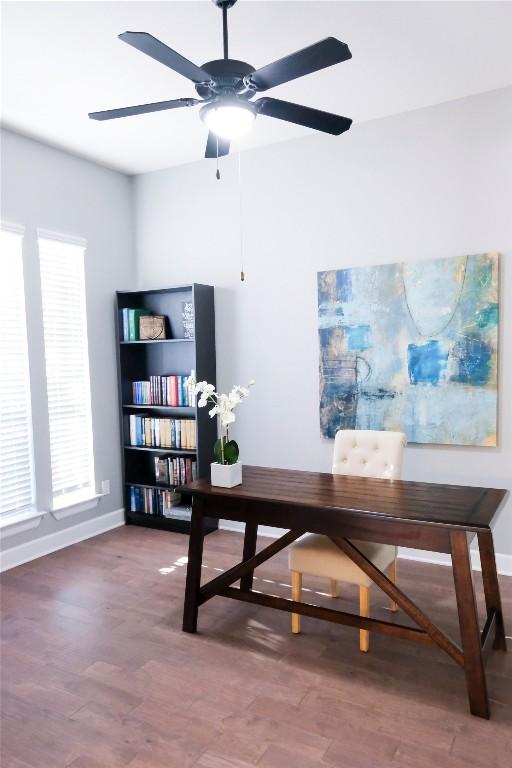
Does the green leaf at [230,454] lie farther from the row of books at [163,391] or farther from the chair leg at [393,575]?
the row of books at [163,391]

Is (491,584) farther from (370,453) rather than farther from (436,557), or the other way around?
(436,557)

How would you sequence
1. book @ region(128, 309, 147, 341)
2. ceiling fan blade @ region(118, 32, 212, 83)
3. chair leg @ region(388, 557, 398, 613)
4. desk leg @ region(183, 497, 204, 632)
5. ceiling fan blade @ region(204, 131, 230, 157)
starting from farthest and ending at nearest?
1. book @ region(128, 309, 147, 341)
2. chair leg @ region(388, 557, 398, 613)
3. desk leg @ region(183, 497, 204, 632)
4. ceiling fan blade @ region(204, 131, 230, 157)
5. ceiling fan blade @ region(118, 32, 212, 83)

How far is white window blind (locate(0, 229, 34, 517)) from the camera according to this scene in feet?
12.3

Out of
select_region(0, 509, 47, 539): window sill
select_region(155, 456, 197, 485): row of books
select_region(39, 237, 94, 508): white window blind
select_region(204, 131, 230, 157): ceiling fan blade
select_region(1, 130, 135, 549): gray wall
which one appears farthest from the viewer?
select_region(155, 456, 197, 485): row of books

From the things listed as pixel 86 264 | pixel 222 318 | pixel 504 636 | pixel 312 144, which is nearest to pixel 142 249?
pixel 86 264

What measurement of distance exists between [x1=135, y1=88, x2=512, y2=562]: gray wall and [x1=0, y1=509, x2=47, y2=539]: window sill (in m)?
1.60

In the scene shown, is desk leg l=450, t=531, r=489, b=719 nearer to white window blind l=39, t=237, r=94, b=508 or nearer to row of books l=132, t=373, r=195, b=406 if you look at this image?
row of books l=132, t=373, r=195, b=406

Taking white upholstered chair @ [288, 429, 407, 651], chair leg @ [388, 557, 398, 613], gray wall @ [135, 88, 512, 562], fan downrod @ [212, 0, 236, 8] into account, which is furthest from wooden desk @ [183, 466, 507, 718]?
fan downrod @ [212, 0, 236, 8]

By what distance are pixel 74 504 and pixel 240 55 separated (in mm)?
3238

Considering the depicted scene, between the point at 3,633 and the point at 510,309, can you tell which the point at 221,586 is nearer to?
the point at 3,633

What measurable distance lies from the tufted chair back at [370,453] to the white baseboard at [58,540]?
2.25 meters

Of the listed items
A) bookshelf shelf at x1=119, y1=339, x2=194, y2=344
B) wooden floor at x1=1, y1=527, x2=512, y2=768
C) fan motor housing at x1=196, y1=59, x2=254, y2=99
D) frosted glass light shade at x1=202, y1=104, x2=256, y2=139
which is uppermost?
fan motor housing at x1=196, y1=59, x2=254, y2=99

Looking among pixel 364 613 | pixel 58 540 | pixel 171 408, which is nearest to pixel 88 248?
pixel 171 408

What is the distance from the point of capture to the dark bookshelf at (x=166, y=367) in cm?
432
